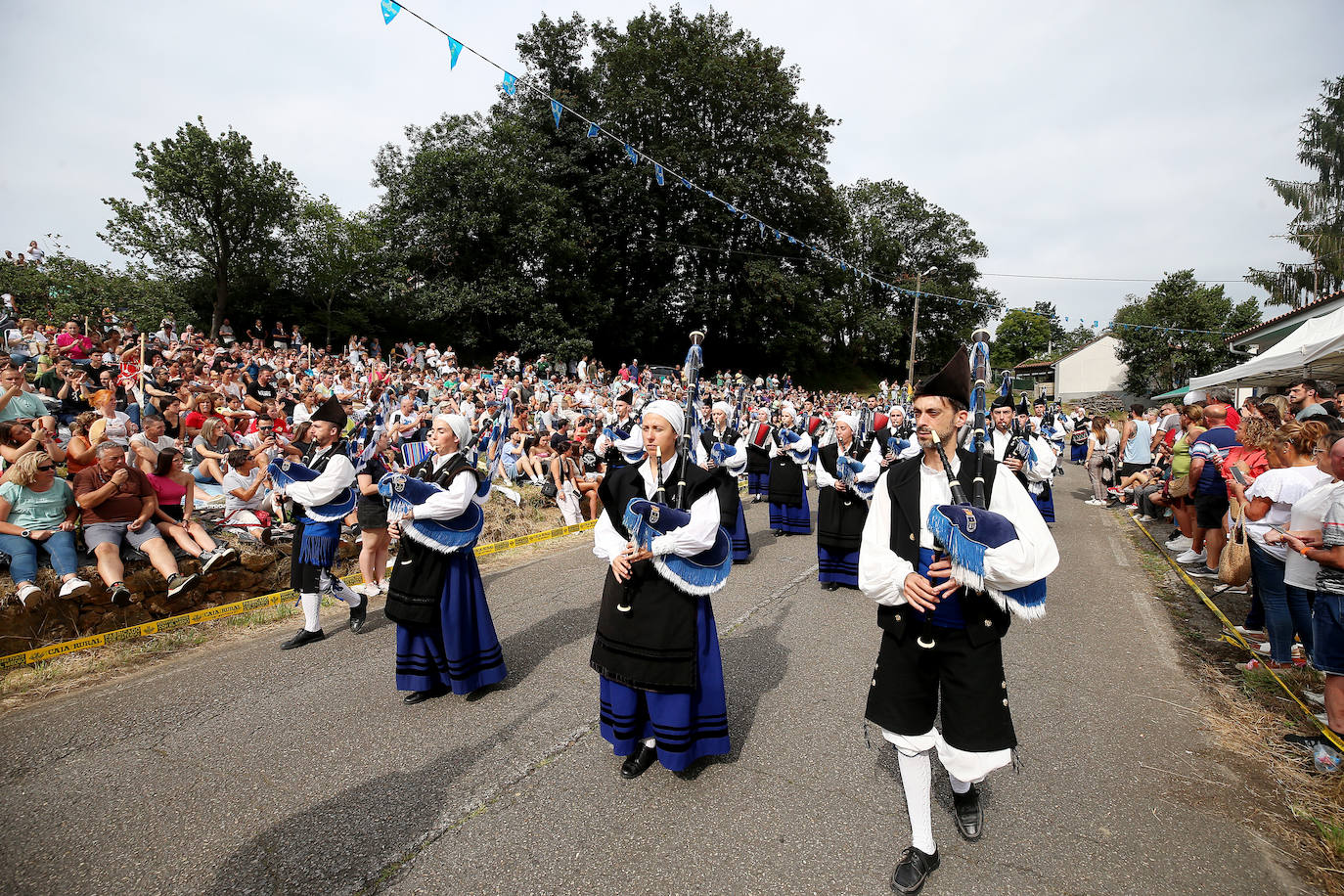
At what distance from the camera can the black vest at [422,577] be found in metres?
4.13

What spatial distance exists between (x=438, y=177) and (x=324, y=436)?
2553 cm

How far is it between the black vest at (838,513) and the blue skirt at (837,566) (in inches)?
2.5

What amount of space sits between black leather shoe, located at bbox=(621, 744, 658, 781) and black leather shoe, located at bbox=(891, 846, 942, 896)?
50.7 inches

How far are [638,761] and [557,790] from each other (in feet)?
1.47

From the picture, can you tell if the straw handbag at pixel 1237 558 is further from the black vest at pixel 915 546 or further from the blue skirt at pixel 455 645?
the blue skirt at pixel 455 645

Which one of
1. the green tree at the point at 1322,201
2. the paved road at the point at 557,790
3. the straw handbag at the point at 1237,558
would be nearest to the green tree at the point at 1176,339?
the green tree at the point at 1322,201

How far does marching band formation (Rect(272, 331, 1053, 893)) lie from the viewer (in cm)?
259

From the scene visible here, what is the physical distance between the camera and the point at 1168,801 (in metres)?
3.20

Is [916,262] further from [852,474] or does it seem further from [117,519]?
[117,519]

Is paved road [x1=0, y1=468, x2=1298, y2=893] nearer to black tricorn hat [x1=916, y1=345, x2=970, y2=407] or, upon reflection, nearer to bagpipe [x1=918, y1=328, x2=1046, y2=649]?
bagpipe [x1=918, y1=328, x2=1046, y2=649]

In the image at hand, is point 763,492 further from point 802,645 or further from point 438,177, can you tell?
point 438,177

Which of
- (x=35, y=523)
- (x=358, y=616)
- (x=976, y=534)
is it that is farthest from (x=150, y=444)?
(x=976, y=534)

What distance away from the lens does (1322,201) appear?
27.3 metres

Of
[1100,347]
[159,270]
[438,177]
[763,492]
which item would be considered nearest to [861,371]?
[1100,347]
